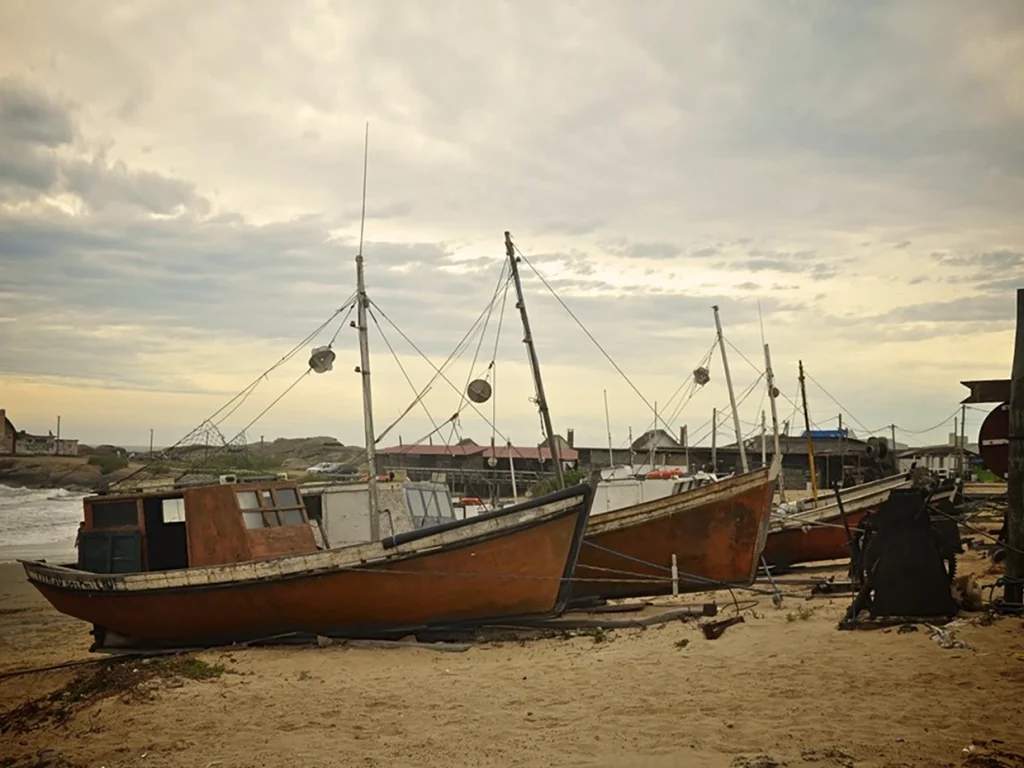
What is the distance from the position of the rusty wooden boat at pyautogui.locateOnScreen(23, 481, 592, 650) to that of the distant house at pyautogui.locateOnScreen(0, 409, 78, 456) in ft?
214

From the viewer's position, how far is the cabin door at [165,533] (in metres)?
13.5

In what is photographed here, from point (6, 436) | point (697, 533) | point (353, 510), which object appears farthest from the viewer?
point (6, 436)

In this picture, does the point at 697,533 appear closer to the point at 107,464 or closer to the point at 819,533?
the point at 819,533

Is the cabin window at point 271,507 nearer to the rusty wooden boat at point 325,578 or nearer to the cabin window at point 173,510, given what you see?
the rusty wooden boat at point 325,578

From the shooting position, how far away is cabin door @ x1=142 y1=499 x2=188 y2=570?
13.5 m

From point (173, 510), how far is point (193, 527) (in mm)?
1193

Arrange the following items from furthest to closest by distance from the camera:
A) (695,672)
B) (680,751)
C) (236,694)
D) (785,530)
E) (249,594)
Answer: (785,530) → (249,594) → (236,694) → (695,672) → (680,751)

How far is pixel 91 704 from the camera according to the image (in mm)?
10156

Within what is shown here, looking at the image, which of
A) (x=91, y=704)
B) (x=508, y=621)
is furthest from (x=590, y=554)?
(x=91, y=704)

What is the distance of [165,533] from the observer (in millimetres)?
13781

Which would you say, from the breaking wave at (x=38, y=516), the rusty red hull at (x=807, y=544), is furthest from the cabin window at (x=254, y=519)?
the breaking wave at (x=38, y=516)

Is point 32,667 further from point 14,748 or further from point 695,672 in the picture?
point 695,672

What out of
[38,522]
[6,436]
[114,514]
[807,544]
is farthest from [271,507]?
[6,436]

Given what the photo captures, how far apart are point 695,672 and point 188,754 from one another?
4.66 meters
